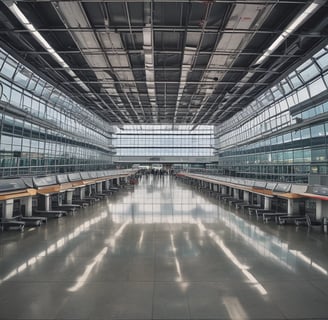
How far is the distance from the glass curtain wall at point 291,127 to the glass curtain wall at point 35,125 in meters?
20.1

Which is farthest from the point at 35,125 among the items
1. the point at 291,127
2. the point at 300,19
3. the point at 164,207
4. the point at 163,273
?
the point at 291,127

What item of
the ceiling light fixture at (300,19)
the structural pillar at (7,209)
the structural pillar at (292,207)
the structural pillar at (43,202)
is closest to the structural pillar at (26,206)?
the structural pillar at (43,202)

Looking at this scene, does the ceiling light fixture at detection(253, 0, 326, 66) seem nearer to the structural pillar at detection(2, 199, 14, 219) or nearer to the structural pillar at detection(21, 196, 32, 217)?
the structural pillar at detection(2, 199, 14, 219)

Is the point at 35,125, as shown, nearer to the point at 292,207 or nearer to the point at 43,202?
the point at 43,202

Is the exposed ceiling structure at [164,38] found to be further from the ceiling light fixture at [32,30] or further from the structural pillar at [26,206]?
the structural pillar at [26,206]

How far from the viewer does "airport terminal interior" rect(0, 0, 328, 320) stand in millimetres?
5074

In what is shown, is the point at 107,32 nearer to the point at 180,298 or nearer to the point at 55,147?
the point at 180,298

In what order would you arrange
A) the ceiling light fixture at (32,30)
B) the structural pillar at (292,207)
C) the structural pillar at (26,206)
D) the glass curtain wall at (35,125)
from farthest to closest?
the glass curtain wall at (35,125), the structural pillar at (26,206), the structural pillar at (292,207), the ceiling light fixture at (32,30)

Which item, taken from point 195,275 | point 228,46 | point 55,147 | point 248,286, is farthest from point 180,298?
point 55,147

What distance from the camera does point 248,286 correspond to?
5395 millimetres

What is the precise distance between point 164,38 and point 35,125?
14076 millimetres

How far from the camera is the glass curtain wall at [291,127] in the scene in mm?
15734

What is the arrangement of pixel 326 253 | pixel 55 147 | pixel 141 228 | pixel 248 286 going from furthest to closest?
pixel 55 147 → pixel 141 228 → pixel 326 253 → pixel 248 286

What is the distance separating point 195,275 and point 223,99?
916 inches
